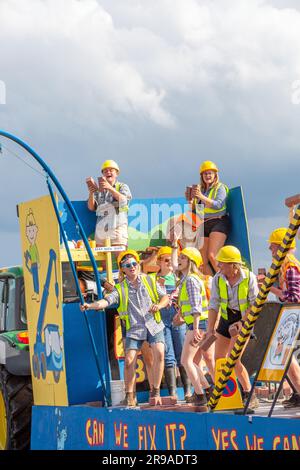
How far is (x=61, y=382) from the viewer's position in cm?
1102

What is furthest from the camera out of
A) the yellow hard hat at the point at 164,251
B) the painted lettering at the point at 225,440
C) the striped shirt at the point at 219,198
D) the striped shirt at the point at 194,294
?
the striped shirt at the point at 219,198

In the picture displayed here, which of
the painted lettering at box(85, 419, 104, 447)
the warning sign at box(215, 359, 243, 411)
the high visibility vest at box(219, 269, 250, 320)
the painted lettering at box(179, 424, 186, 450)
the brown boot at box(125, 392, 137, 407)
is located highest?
the high visibility vest at box(219, 269, 250, 320)

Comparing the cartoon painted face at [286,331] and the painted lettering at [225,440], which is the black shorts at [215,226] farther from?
the painted lettering at [225,440]

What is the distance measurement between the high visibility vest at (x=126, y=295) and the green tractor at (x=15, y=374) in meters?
2.10

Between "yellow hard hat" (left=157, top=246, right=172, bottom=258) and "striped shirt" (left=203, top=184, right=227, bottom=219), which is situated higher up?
"striped shirt" (left=203, top=184, right=227, bottom=219)

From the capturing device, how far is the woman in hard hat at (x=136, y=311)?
1020 cm

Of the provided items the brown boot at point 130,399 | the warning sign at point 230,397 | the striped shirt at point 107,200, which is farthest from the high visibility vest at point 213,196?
the warning sign at point 230,397

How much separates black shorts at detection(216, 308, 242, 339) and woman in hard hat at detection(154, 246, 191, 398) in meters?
1.28

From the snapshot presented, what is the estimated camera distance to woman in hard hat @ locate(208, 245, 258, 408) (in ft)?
29.4

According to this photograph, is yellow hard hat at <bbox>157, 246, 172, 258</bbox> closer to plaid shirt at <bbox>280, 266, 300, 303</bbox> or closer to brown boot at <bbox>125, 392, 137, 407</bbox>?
brown boot at <bbox>125, 392, 137, 407</bbox>

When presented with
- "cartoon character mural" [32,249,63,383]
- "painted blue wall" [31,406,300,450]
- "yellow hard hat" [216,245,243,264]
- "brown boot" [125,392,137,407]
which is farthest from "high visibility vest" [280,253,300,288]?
"cartoon character mural" [32,249,63,383]

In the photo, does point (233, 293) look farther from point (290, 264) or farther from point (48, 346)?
point (48, 346)

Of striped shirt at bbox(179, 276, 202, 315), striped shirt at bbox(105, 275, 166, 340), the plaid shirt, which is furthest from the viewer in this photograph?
striped shirt at bbox(105, 275, 166, 340)
